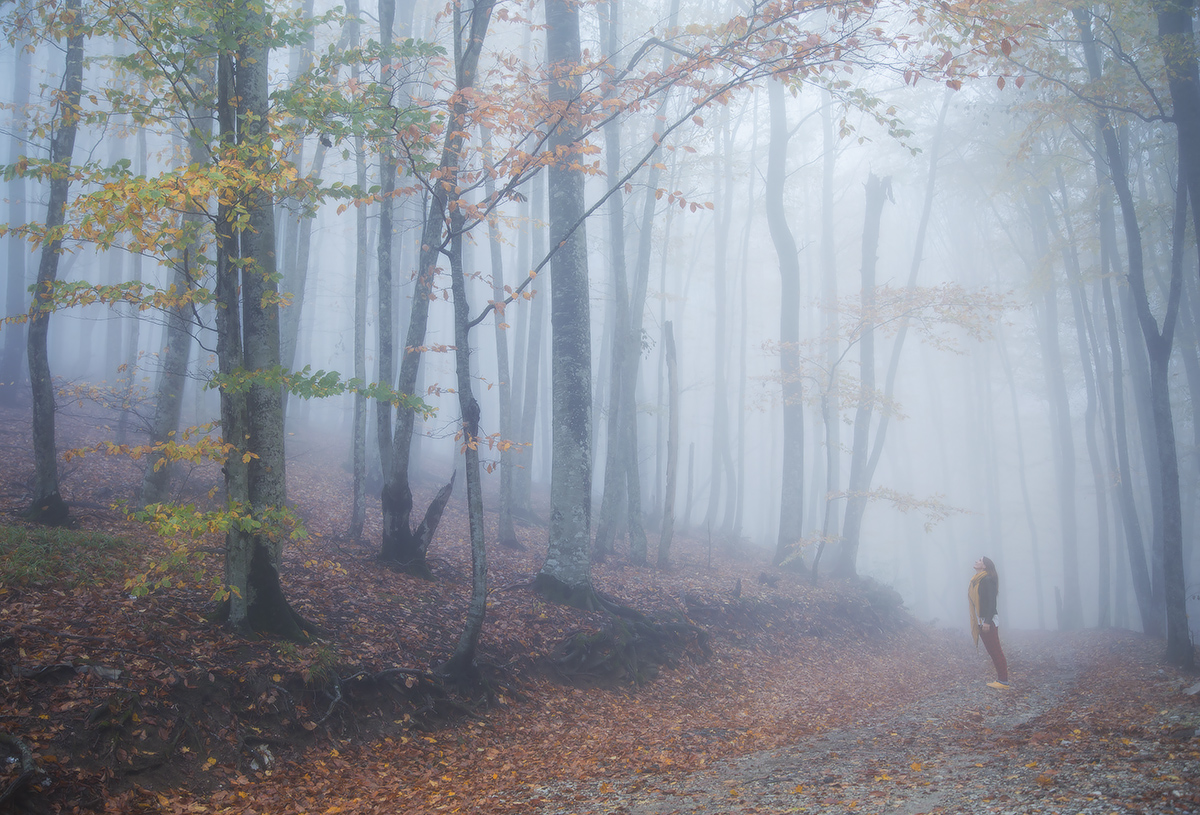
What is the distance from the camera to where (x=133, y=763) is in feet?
13.2

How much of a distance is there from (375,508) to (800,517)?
10815 mm

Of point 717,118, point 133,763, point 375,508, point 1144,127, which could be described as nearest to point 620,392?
point 375,508

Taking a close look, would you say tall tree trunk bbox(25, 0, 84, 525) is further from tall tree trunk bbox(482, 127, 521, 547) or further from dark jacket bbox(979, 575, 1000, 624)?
dark jacket bbox(979, 575, 1000, 624)

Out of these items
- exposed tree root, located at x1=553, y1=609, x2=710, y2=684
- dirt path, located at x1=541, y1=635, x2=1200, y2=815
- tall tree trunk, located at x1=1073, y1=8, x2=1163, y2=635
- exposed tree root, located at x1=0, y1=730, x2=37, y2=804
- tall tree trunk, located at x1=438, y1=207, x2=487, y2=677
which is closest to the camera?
exposed tree root, located at x1=0, y1=730, x2=37, y2=804

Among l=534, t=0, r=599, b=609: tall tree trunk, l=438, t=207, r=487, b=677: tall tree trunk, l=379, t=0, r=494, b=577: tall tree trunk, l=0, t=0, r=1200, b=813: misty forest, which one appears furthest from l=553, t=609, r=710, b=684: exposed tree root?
l=379, t=0, r=494, b=577: tall tree trunk

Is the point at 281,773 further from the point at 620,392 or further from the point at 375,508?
the point at 620,392

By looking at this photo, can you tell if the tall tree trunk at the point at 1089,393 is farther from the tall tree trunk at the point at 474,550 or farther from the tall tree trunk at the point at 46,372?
the tall tree trunk at the point at 46,372

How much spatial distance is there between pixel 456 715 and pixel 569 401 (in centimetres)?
442

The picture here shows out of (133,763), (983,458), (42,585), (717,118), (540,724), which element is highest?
(717,118)

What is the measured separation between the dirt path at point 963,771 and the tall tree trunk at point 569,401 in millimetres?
3756

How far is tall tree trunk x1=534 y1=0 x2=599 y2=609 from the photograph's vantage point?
8.78 meters

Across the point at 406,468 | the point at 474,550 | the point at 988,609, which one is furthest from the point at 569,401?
the point at 988,609

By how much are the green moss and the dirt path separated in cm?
491

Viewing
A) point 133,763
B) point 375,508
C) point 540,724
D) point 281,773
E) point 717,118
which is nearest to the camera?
point 133,763
